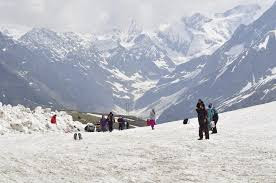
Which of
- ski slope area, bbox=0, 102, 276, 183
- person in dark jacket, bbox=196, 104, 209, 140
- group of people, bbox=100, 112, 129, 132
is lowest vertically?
ski slope area, bbox=0, 102, 276, 183

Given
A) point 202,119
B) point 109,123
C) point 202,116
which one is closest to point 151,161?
point 202,119

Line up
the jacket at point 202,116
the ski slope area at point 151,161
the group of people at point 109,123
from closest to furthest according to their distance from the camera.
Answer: the ski slope area at point 151,161, the jacket at point 202,116, the group of people at point 109,123

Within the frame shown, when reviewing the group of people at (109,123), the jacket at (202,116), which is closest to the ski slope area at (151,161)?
the jacket at (202,116)

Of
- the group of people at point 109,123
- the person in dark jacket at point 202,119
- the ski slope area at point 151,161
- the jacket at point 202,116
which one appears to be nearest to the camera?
the ski slope area at point 151,161

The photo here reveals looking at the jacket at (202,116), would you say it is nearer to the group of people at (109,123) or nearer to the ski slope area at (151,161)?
the ski slope area at (151,161)

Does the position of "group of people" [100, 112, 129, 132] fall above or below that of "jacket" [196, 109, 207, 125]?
above

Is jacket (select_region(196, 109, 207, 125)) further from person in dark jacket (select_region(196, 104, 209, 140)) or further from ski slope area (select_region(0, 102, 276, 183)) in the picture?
ski slope area (select_region(0, 102, 276, 183))

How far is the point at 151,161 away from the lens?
26.9 meters

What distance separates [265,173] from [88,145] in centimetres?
1441

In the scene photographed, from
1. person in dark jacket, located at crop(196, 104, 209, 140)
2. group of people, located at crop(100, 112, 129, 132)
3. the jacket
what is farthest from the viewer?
group of people, located at crop(100, 112, 129, 132)

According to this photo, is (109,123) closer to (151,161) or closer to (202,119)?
(202,119)

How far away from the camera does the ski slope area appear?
22.9 m

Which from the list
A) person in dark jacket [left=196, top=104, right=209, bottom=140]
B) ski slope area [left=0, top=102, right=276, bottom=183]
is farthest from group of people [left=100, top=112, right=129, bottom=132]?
person in dark jacket [left=196, top=104, right=209, bottom=140]

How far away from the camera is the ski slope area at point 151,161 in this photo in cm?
2291
